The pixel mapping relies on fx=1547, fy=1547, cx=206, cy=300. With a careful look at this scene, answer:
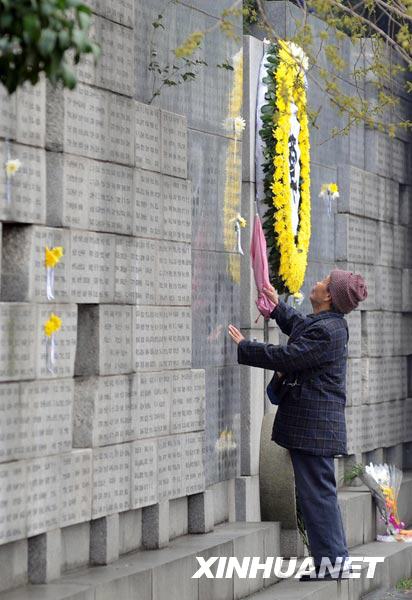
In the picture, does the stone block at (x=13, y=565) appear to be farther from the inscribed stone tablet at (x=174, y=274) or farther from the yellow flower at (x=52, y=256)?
the inscribed stone tablet at (x=174, y=274)

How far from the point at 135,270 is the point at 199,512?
1681 millimetres

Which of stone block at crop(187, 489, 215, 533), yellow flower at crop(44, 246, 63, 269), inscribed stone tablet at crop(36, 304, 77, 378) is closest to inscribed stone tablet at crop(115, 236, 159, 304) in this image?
inscribed stone tablet at crop(36, 304, 77, 378)

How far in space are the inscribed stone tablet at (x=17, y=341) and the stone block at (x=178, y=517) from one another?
2.06m

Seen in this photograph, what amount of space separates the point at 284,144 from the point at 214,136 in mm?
796

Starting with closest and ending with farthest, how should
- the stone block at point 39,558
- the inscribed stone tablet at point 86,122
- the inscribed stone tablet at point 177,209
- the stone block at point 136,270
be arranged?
the stone block at point 39,558 < the inscribed stone tablet at point 86,122 < the stone block at point 136,270 < the inscribed stone tablet at point 177,209

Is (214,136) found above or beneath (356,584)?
above

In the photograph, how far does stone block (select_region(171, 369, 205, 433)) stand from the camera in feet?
28.3

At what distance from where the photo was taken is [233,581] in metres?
8.73

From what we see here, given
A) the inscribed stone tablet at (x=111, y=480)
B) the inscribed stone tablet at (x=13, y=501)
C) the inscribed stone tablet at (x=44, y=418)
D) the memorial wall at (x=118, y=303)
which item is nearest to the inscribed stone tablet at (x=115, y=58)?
the memorial wall at (x=118, y=303)

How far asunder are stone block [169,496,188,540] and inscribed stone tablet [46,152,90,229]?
2015 mm

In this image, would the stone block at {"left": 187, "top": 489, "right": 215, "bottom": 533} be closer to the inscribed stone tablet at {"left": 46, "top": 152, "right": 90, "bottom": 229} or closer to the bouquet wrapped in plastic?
the inscribed stone tablet at {"left": 46, "top": 152, "right": 90, "bottom": 229}

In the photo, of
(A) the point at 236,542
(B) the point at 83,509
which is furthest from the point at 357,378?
(B) the point at 83,509

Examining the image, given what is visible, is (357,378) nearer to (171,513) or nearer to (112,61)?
(171,513)

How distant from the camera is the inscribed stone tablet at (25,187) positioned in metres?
6.82
